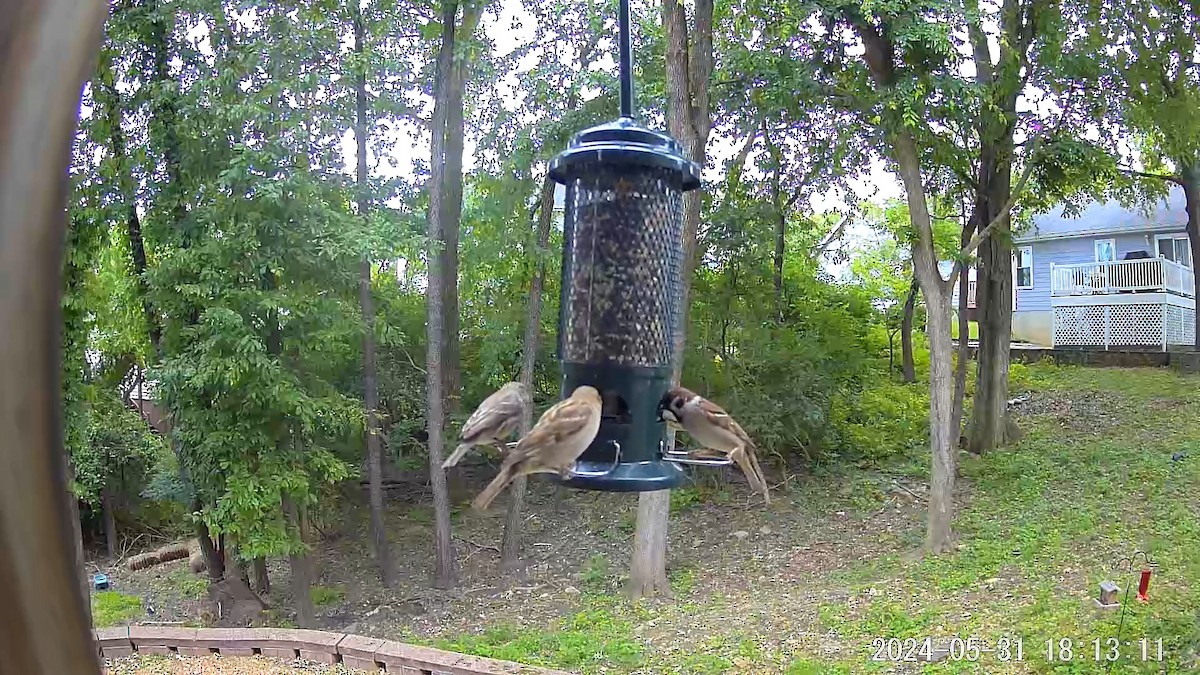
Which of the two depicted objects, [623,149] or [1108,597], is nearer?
[623,149]

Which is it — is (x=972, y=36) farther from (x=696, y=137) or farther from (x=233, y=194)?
(x=233, y=194)

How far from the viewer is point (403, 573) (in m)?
7.32

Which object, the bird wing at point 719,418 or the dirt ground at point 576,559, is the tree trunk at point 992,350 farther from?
the bird wing at point 719,418

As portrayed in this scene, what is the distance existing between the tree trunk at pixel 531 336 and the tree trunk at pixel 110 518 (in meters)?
4.35

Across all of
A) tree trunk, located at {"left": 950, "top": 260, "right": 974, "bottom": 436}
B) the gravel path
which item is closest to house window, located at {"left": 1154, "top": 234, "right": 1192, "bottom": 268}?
tree trunk, located at {"left": 950, "top": 260, "right": 974, "bottom": 436}

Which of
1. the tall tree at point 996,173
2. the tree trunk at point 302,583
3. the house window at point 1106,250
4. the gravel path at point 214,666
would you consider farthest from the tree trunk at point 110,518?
the house window at point 1106,250

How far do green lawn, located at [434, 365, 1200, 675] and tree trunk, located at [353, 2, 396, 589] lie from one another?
1.67 m

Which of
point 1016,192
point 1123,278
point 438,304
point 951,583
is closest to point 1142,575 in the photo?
point 951,583

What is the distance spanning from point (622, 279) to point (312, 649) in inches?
128

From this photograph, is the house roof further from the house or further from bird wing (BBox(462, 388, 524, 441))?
bird wing (BBox(462, 388, 524, 441))

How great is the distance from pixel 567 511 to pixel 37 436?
7.98 m

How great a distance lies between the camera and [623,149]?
1.99m

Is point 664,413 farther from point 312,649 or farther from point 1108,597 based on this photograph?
point 1108,597

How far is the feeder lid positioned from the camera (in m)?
2.00
